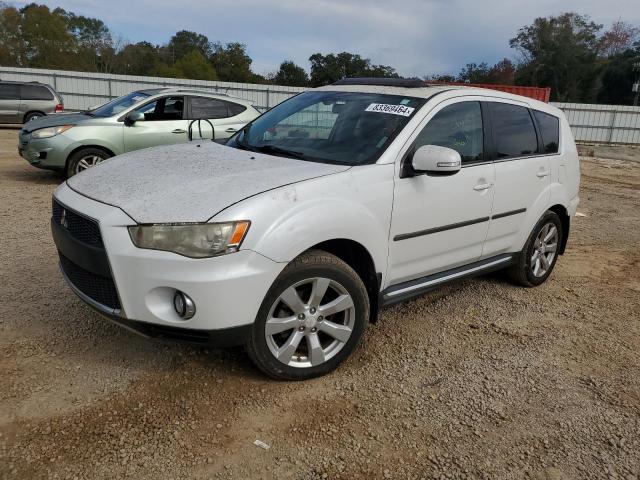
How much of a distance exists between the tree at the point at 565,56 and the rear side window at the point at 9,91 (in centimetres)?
5790

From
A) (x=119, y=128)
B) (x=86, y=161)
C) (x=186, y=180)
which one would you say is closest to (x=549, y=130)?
(x=186, y=180)

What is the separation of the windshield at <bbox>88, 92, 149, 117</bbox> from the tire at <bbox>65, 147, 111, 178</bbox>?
2.17 feet

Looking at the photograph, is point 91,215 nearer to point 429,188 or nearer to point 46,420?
point 46,420

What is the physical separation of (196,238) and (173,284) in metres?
0.25

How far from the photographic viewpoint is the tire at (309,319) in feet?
9.55

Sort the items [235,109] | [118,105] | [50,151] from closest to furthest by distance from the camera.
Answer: [50,151] → [118,105] → [235,109]

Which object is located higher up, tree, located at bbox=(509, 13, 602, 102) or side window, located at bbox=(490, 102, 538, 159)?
tree, located at bbox=(509, 13, 602, 102)

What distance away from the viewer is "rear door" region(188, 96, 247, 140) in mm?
8789

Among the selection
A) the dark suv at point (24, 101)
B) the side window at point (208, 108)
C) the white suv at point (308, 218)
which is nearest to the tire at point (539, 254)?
the white suv at point (308, 218)

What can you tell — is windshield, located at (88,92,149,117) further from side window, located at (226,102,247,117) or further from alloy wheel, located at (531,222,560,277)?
alloy wheel, located at (531,222,560,277)

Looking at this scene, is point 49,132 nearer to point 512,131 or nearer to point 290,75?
point 512,131

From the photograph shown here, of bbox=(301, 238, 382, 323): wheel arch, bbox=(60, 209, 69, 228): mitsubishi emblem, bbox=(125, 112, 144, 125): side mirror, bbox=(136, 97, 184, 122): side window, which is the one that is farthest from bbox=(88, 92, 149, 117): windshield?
bbox=(301, 238, 382, 323): wheel arch

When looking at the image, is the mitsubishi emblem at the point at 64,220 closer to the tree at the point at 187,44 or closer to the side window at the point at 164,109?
the side window at the point at 164,109

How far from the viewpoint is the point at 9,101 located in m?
16.5
